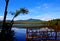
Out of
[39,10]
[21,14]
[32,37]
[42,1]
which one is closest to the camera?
[32,37]

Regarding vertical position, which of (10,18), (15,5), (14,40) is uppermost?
(15,5)

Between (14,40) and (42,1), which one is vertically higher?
(42,1)

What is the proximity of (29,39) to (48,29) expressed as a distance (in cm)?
125

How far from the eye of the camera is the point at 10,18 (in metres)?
13.5

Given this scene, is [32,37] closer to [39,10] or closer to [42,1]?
[42,1]

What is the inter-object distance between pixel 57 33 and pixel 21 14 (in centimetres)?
350

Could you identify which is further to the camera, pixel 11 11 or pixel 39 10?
pixel 39 10

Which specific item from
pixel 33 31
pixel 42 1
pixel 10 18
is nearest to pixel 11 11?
pixel 10 18

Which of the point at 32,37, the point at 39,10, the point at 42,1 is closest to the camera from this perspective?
the point at 32,37

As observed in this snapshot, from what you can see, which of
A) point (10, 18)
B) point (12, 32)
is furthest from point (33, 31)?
point (10, 18)

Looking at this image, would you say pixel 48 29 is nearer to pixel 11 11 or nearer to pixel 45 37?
pixel 45 37

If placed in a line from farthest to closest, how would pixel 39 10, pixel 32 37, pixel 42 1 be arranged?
pixel 39 10
pixel 42 1
pixel 32 37

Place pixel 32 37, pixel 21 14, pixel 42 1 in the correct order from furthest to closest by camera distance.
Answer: pixel 21 14, pixel 42 1, pixel 32 37

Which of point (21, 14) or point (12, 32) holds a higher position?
point (21, 14)
